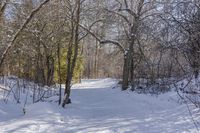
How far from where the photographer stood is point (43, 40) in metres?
28.9

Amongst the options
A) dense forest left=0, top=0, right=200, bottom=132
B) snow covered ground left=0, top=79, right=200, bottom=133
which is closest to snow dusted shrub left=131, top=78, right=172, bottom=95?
dense forest left=0, top=0, right=200, bottom=132

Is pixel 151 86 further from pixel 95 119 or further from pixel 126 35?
pixel 95 119

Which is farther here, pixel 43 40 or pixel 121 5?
pixel 43 40

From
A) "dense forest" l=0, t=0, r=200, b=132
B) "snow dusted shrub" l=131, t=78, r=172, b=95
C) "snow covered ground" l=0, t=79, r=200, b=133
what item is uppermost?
"dense forest" l=0, t=0, r=200, b=132

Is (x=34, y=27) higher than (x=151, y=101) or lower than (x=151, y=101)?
higher

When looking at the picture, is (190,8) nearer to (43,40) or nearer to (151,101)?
(151,101)

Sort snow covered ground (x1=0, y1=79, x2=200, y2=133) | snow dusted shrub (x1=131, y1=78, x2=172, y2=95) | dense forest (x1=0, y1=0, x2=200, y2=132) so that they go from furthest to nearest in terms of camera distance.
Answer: dense forest (x1=0, y1=0, x2=200, y2=132) → snow dusted shrub (x1=131, y1=78, x2=172, y2=95) → snow covered ground (x1=0, y1=79, x2=200, y2=133)

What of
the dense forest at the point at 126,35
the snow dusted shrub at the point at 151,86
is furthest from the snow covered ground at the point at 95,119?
the snow dusted shrub at the point at 151,86

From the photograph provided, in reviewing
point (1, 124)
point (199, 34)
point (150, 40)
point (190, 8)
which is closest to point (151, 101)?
point (190, 8)

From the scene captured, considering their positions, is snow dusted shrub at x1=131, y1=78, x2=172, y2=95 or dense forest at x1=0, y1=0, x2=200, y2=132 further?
dense forest at x1=0, y1=0, x2=200, y2=132

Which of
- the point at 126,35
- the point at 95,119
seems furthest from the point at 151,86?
the point at 95,119

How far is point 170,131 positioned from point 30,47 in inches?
892

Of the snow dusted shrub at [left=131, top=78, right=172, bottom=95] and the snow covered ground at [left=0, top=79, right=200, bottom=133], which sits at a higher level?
the snow dusted shrub at [left=131, top=78, right=172, bottom=95]

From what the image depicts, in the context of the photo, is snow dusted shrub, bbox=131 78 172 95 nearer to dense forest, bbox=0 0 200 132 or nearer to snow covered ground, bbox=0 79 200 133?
dense forest, bbox=0 0 200 132
